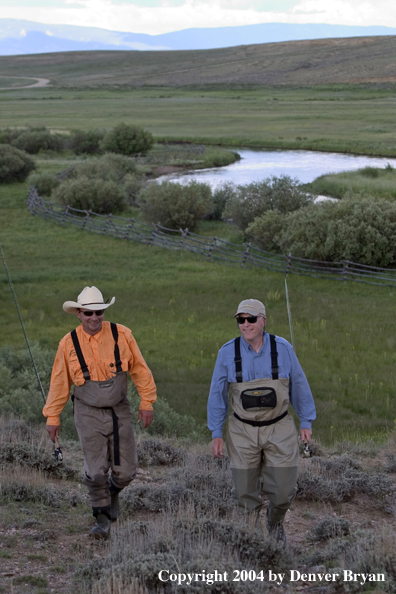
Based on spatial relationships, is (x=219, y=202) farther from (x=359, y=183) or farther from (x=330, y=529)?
(x=330, y=529)

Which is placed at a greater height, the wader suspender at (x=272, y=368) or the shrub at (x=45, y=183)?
the wader suspender at (x=272, y=368)

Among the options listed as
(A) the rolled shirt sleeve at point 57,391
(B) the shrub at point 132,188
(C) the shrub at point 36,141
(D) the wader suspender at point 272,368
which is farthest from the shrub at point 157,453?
(C) the shrub at point 36,141

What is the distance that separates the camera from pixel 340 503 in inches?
233

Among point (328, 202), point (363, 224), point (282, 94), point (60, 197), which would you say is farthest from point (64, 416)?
point (282, 94)

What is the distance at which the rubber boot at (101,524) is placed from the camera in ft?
16.2

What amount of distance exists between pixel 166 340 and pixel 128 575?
35.6ft

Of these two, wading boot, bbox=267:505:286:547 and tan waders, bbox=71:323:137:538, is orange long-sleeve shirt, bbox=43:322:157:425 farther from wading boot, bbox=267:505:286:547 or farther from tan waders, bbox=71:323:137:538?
wading boot, bbox=267:505:286:547

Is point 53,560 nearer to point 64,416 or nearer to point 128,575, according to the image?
point 128,575

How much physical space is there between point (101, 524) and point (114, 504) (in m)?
0.25

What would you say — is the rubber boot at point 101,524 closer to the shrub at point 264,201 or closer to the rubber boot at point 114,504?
the rubber boot at point 114,504

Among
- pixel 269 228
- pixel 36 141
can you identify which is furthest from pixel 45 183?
pixel 36 141

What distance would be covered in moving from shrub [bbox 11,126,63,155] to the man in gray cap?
5207 cm

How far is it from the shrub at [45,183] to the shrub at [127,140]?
48.7ft

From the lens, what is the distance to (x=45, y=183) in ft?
121
